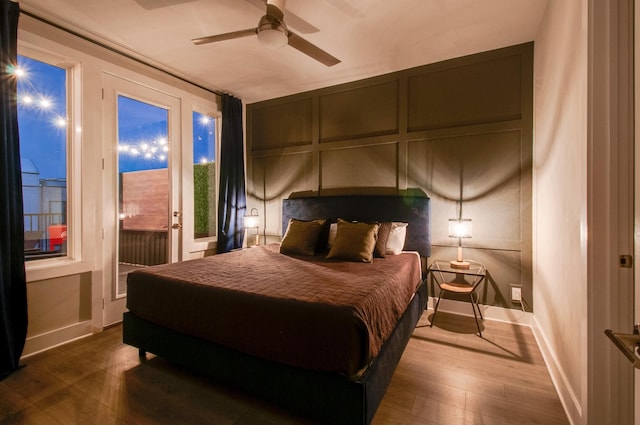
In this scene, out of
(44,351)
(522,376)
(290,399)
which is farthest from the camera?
(44,351)

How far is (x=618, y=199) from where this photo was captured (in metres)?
1.24

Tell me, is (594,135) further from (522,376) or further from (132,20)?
(132,20)

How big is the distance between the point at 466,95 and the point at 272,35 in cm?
231

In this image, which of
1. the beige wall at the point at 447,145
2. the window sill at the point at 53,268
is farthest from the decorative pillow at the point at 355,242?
the window sill at the point at 53,268

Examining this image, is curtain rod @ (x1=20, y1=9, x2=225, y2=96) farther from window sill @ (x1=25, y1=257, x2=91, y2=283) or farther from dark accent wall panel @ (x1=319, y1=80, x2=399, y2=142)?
window sill @ (x1=25, y1=257, x2=91, y2=283)

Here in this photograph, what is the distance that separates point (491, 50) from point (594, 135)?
7.72ft

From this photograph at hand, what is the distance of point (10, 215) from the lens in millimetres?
2221

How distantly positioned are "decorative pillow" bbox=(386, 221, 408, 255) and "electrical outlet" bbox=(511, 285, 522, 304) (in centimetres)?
120

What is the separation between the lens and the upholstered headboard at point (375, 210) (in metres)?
3.28

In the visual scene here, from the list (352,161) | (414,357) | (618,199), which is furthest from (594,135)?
(352,161)

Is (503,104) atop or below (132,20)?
below

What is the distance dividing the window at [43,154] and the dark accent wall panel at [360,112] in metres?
2.93

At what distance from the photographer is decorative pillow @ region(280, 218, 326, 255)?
3.25 m

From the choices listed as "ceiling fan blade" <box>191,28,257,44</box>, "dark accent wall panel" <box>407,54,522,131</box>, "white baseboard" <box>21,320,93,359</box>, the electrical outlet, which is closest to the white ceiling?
"dark accent wall panel" <box>407,54,522,131</box>
